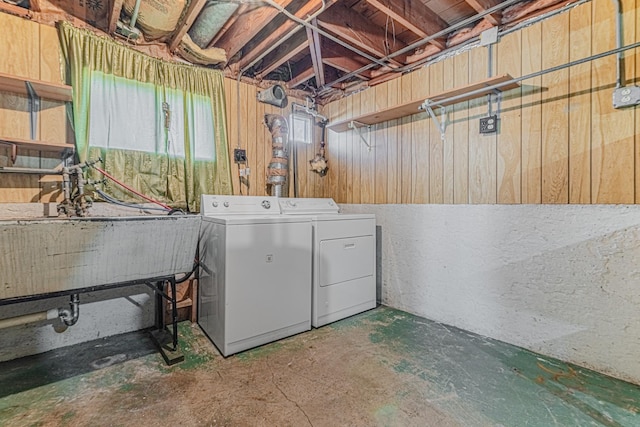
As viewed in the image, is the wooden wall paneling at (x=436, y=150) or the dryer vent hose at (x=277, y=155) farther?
the dryer vent hose at (x=277, y=155)

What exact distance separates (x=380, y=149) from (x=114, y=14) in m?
2.40

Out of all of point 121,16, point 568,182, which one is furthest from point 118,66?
point 568,182

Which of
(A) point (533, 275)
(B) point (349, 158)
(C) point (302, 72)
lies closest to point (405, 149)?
(B) point (349, 158)

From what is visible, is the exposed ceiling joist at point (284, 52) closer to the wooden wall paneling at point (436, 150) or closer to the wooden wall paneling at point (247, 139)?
the wooden wall paneling at point (247, 139)


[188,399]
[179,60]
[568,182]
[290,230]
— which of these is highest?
[179,60]

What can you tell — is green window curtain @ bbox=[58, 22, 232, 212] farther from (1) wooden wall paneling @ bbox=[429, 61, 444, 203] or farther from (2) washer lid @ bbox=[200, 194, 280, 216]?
(1) wooden wall paneling @ bbox=[429, 61, 444, 203]

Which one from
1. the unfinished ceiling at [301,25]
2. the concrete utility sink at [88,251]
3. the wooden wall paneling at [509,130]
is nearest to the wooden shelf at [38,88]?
the unfinished ceiling at [301,25]

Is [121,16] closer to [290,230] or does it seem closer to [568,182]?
[290,230]

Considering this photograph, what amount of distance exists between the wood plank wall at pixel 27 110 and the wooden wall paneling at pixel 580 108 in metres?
3.41

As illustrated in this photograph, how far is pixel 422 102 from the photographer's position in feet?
8.14

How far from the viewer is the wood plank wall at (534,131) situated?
1.75 meters

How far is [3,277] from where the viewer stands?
1385 millimetres

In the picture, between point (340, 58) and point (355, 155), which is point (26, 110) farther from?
point (355, 155)

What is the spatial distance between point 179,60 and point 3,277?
2.04 metres
